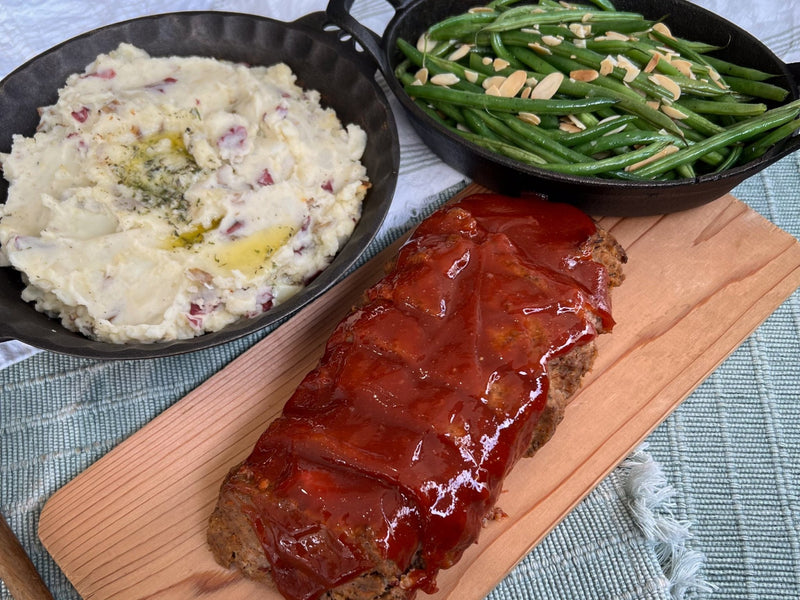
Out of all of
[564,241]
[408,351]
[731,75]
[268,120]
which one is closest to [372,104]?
[268,120]

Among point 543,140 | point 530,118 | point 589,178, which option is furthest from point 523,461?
point 530,118

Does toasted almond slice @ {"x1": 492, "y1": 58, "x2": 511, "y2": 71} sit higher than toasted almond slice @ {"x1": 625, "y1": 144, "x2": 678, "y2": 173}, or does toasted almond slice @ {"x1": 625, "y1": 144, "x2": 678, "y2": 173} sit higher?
toasted almond slice @ {"x1": 492, "y1": 58, "x2": 511, "y2": 71}

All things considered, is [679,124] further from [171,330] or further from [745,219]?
[171,330]

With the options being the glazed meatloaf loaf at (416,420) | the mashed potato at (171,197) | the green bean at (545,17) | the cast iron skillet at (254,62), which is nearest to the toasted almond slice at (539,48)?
the green bean at (545,17)

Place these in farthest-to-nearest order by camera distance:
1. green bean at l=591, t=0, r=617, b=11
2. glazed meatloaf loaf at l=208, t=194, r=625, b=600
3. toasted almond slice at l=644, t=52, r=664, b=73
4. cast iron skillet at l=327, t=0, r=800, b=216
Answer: green bean at l=591, t=0, r=617, b=11 → toasted almond slice at l=644, t=52, r=664, b=73 → cast iron skillet at l=327, t=0, r=800, b=216 → glazed meatloaf loaf at l=208, t=194, r=625, b=600

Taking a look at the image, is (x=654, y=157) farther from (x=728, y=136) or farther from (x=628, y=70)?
(x=628, y=70)

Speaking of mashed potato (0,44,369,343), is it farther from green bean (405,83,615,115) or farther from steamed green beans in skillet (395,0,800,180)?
steamed green beans in skillet (395,0,800,180)

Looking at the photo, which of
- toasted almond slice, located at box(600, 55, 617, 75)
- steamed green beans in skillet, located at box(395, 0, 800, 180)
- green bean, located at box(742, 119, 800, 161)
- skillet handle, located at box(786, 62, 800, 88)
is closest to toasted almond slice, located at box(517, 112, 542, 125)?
steamed green beans in skillet, located at box(395, 0, 800, 180)
